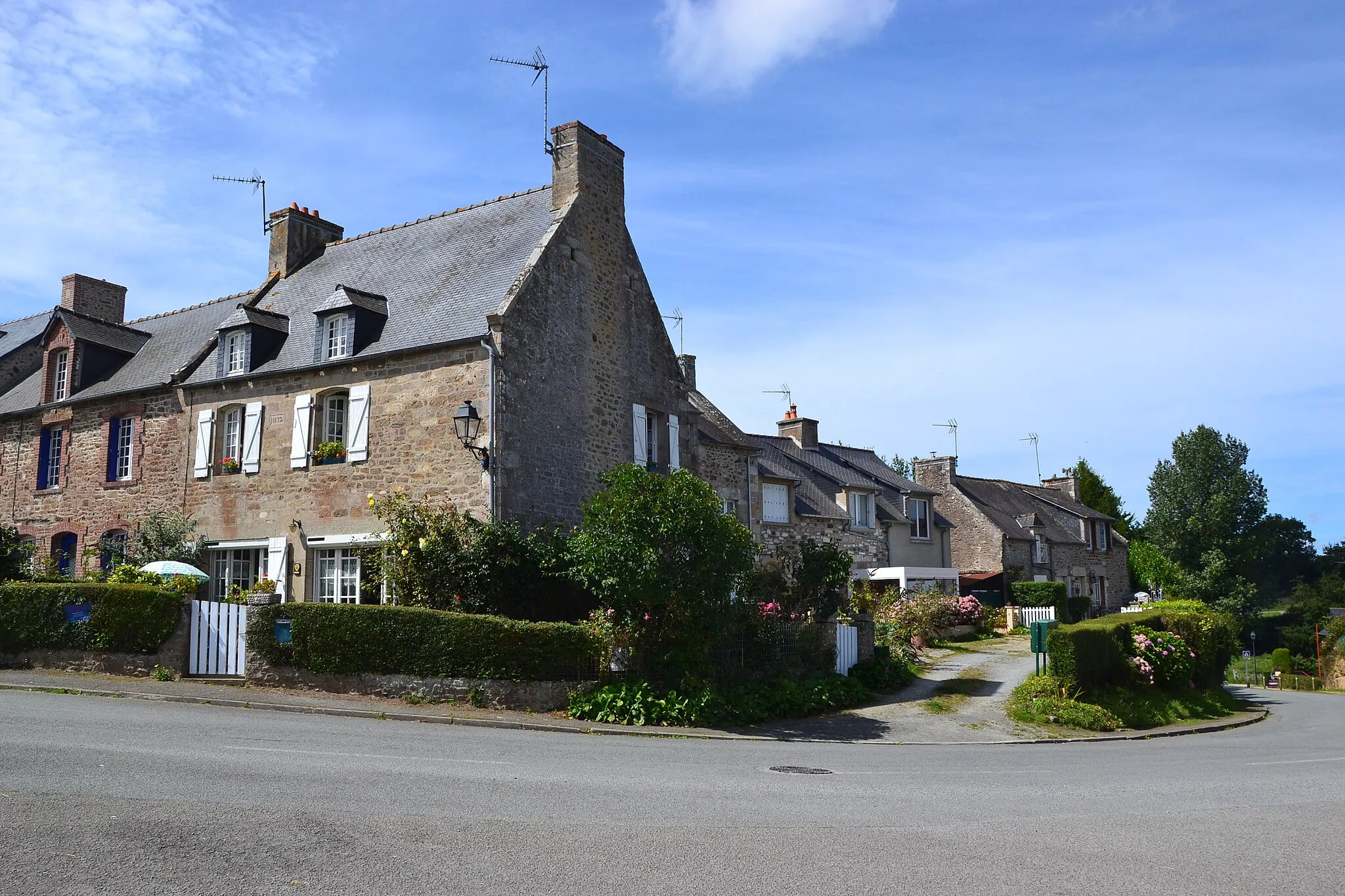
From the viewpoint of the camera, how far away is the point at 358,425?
61.4 feet

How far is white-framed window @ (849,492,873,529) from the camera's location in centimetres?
3503

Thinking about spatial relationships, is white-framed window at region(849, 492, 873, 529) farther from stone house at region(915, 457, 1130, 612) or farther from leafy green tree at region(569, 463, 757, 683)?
leafy green tree at region(569, 463, 757, 683)

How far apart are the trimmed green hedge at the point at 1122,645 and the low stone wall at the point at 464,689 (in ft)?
28.3

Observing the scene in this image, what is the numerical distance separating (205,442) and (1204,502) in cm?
4411

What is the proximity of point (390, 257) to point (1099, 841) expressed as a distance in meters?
18.7

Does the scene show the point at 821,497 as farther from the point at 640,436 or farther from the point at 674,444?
the point at 640,436

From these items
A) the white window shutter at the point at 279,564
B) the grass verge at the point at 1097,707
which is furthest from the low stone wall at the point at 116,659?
the grass verge at the point at 1097,707

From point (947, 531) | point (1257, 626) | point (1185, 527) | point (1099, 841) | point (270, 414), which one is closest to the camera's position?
point (1099, 841)

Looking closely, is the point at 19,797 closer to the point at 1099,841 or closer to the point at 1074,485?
the point at 1099,841

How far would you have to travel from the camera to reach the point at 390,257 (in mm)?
22250

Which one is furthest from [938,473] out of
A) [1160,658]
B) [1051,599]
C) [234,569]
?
[234,569]

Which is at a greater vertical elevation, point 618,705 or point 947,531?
point 947,531

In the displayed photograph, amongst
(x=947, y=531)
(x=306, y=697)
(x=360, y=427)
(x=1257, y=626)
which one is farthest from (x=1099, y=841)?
(x=1257, y=626)

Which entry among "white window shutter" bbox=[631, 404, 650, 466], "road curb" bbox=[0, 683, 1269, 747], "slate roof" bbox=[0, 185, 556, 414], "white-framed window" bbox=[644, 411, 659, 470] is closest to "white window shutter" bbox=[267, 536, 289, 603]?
"slate roof" bbox=[0, 185, 556, 414]
